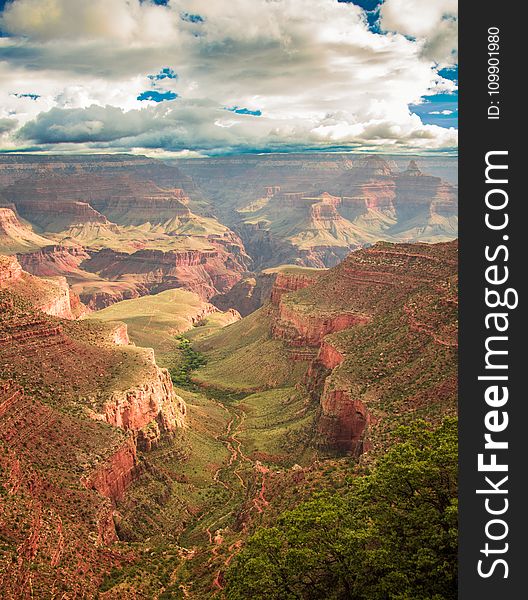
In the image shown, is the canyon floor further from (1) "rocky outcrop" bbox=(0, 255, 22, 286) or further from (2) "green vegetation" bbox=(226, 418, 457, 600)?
(2) "green vegetation" bbox=(226, 418, 457, 600)

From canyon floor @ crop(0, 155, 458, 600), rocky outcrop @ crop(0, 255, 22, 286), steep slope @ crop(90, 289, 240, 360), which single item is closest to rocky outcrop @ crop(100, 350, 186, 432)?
canyon floor @ crop(0, 155, 458, 600)

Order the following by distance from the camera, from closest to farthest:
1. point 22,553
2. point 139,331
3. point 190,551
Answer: point 22,553
point 190,551
point 139,331

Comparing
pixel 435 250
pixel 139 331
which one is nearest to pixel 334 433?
pixel 435 250

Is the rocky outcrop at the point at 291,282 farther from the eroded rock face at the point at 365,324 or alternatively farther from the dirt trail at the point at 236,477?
the dirt trail at the point at 236,477

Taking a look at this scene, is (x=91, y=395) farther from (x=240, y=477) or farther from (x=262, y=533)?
(x=262, y=533)

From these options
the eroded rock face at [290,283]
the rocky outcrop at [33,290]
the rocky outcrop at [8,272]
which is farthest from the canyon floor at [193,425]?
the eroded rock face at [290,283]

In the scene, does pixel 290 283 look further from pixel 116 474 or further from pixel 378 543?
pixel 378 543
